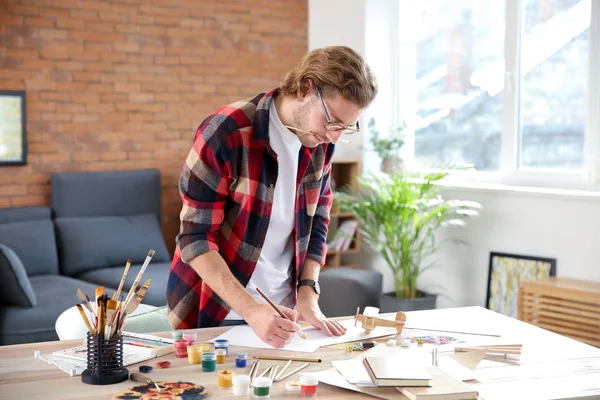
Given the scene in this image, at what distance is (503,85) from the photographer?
5.50 metres

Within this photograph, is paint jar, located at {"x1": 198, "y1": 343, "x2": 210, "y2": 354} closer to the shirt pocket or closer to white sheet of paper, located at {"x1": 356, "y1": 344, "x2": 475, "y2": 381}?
white sheet of paper, located at {"x1": 356, "y1": 344, "x2": 475, "y2": 381}

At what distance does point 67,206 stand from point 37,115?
2.25ft

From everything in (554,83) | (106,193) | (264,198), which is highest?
(554,83)

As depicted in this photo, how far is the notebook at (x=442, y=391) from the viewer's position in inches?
65.0

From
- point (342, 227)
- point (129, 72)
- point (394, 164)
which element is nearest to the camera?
point (394, 164)

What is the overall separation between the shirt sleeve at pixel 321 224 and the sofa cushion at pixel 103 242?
→ 130 inches

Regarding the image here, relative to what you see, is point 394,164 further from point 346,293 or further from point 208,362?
point 208,362

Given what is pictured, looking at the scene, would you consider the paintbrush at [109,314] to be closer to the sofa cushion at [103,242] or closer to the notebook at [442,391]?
the notebook at [442,391]

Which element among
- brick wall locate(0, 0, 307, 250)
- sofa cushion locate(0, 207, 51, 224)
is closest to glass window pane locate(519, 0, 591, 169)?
brick wall locate(0, 0, 307, 250)

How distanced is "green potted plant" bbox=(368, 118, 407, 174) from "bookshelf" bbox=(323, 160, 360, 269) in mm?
314

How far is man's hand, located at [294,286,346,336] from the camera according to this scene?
2.21m

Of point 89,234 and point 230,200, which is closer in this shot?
point 230,200

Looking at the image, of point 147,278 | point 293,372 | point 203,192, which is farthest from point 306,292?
point 147,278

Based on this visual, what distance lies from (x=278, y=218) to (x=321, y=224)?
26cm
